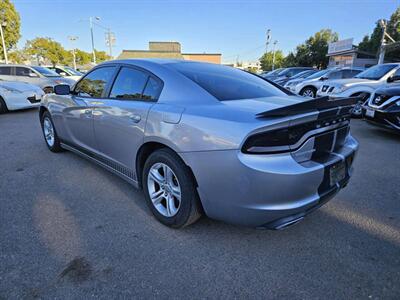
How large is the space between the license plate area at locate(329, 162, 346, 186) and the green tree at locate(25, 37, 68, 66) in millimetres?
59051

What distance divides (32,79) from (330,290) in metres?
12.6

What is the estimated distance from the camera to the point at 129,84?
9.37ft

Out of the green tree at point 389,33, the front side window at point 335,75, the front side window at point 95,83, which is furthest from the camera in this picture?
the green tree at point 389,33

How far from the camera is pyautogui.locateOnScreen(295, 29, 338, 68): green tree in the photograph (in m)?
49.2

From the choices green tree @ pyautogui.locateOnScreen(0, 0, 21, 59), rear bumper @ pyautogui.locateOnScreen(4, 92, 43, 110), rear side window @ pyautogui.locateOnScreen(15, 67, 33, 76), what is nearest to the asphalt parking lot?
rear bumper @ pyautogui.locateOnScreen(4, 92, 43, 110)

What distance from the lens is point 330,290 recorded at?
1.82 meters

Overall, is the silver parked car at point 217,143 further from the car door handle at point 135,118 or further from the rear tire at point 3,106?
the rear tire at point 3,106

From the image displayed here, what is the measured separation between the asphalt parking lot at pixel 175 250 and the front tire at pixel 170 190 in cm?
15

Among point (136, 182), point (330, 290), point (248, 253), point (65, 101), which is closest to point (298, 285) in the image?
point (330, 290)

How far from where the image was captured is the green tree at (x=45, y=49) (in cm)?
5019

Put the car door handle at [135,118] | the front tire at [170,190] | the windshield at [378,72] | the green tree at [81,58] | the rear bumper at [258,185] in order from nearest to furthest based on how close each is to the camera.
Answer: the rear bumper at [258,185] → the front tire at [170,190] → the car door handle at [135,118] → the windshield at [378,72] → the green tree at [81,58]

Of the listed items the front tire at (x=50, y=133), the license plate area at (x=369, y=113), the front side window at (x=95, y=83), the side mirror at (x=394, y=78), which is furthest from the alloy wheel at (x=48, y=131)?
the side mirror at (x=394, y=78)

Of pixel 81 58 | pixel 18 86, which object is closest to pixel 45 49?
pixel 81 58

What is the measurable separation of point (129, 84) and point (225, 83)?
40.1 inches
